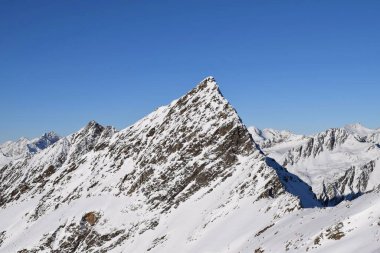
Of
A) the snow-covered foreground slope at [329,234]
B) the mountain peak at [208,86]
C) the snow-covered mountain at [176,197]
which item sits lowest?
the snow-covered foreground slope at [329,234]

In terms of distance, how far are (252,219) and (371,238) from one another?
29525mm

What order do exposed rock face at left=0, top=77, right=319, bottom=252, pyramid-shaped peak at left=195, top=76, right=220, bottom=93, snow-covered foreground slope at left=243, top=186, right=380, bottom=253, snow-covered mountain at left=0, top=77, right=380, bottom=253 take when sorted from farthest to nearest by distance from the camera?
pyramid-shaped peak at left=195, top=76, right=220, bottom=93, exposed rock face at left=0, top=77, right=319, bottom=252, snow-covered mountain at left=0, top=77, right=380, bottom=253, snow-covered foreground slope at left=243, top=186, right=380, bottom=253

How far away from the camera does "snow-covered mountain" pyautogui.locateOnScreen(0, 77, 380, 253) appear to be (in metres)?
54.4

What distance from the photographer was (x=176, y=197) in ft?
249

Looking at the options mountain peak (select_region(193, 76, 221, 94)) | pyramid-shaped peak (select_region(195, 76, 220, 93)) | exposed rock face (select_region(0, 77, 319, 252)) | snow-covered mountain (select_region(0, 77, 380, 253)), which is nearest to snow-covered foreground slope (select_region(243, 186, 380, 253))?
snow-covered mountain (select_region(0, 77, 380, 253))

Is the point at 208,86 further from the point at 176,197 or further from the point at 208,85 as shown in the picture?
the point at 176,197

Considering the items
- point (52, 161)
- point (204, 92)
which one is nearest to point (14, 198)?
point (52, 161)

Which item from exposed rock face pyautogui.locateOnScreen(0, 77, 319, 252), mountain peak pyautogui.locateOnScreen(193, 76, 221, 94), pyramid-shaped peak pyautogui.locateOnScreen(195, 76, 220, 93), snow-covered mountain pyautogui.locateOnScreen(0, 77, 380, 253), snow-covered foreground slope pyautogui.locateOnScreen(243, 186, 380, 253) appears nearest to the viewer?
snow-covered foreground slope pyautogui.locateOnScreen(243, 186, 380, 253)

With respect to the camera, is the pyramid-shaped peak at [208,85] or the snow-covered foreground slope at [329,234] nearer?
the snow-covered foreground slope at [329,234]

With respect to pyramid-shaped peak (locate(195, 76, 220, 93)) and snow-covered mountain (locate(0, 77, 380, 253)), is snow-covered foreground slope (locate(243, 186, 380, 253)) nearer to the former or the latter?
snow-covered mountain (locate(0, 77, 380, 253))

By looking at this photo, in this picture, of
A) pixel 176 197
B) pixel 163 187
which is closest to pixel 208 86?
pixel 163 187

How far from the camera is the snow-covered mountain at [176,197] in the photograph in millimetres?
54438

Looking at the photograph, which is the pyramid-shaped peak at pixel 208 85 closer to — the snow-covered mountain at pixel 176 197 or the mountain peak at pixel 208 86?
the mountain peak at pixel 208 86

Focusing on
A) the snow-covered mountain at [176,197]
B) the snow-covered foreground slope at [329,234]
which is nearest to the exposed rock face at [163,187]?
the snow-covered mountain at [176,197]
